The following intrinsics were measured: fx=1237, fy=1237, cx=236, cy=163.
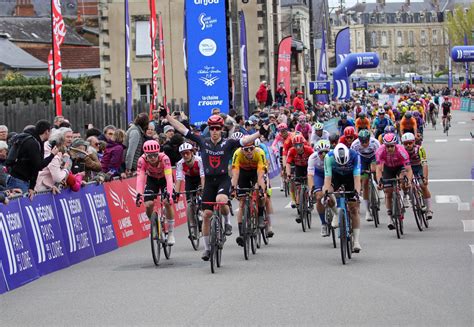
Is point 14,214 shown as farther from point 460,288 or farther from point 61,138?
point 460,288

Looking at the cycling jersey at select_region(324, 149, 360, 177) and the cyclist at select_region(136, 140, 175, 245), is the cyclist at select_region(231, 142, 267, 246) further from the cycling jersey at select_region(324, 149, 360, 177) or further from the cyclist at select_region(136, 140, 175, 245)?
the cycling jersey at select_region(324, 149, 360, 177)

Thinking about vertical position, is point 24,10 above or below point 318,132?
above

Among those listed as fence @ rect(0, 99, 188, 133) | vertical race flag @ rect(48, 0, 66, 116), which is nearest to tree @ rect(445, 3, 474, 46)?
fence @ rect(0, 99, 188, 133)

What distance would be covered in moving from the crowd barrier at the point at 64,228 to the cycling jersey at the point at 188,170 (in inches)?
54.9

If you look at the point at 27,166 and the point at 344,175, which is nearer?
the point at 27,166

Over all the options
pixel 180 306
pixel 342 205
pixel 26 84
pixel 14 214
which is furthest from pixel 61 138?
pixel 26 84

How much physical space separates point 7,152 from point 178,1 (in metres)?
42.8

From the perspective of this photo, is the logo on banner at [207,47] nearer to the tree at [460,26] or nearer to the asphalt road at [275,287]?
Answer: the asphalt road at [275,287]

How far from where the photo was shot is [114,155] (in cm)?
2203

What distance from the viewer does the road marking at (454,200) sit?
2609 cm

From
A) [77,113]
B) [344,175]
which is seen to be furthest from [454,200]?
[77,113]

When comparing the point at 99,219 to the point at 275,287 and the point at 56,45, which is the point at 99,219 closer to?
the point at 275,287

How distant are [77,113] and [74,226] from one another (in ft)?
88.8

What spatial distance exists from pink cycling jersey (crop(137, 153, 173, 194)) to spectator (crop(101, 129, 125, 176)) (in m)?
3.96
